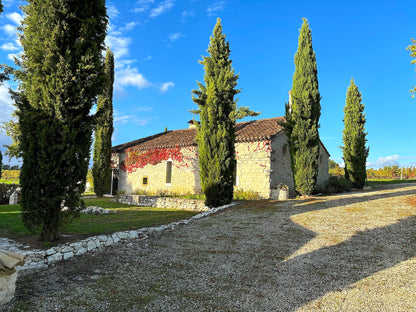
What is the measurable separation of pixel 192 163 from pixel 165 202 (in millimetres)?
4011

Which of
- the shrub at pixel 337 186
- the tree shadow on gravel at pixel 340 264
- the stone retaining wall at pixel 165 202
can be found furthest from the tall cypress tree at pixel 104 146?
the tree shadow on gravel at pixel 340 264

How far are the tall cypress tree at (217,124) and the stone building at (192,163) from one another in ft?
10.6

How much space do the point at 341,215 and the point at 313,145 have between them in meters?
6.77

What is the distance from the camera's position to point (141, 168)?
70.0ft

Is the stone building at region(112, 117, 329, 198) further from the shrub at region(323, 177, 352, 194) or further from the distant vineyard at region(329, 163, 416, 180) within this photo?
the distant vineyard at region(329, 163, 416, 180)

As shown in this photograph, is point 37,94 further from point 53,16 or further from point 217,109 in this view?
point 217,109

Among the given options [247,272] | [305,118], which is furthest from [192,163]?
[247,272]

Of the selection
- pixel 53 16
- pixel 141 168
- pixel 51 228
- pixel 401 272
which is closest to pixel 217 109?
pixel 53 16

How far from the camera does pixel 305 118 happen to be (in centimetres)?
1499

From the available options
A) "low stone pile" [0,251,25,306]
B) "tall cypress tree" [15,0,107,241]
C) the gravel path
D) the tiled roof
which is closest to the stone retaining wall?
the tiled roof

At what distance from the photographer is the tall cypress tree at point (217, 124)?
12.4 m

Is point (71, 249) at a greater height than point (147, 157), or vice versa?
point (147, 157)

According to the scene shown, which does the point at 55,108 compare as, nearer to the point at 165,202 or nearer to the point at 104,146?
the point at 165,202

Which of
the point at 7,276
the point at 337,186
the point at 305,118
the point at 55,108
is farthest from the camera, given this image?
the point at 337,186
